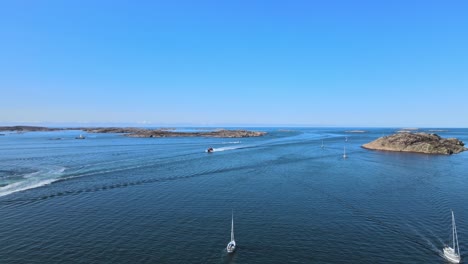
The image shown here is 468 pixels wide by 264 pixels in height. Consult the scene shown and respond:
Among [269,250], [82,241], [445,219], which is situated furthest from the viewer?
[445,219]

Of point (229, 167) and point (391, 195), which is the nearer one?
point (391, 195)

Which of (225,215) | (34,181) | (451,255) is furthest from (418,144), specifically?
(34,181)

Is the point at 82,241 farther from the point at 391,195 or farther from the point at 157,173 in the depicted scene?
the point at 391,195

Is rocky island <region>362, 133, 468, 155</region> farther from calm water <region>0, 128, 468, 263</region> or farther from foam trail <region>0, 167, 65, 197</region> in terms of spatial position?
foam trail <region>0, 167, 65, 197</region>

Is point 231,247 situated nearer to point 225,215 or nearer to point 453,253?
point 225,215

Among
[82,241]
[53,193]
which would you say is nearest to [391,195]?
[82,241]

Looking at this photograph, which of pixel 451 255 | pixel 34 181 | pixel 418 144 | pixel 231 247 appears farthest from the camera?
pixel 418 144

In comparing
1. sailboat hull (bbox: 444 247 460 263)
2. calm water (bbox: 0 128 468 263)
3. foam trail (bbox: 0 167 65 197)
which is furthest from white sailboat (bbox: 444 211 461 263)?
foam trail (bbox: 0 167 65 197)
